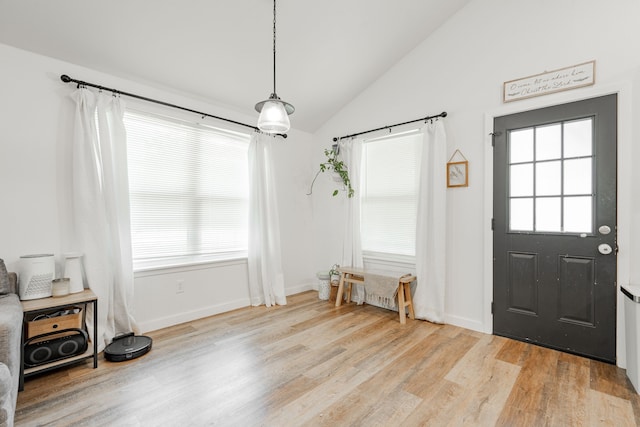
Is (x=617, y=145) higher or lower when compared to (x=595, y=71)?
lower

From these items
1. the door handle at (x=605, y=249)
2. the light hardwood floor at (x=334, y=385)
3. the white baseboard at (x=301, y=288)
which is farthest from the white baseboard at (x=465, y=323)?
the white baseboard at (x=301, y=288)

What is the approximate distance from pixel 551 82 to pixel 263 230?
3293 mm

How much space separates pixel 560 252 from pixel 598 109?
→ 120 cm

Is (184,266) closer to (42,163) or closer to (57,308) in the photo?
(57,308)

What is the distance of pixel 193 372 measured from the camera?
7.39 ft

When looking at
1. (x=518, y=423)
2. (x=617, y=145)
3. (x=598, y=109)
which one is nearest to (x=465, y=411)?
(x=518, y=423)

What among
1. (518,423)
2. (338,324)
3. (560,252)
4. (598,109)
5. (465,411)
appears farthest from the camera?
(338,324)

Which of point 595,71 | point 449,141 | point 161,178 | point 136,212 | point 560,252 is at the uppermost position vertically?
point 595,71

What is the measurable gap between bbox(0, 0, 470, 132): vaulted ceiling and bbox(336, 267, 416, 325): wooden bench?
2268 mm

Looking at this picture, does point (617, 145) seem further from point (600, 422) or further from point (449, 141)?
point (600, 422)

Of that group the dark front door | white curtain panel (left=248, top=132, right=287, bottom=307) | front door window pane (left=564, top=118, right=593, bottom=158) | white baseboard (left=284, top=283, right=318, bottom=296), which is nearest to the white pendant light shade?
white curtain panel (left=248, top=132, right=287, bottom=307)

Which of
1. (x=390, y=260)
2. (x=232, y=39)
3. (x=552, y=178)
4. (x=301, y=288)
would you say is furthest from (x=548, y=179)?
(x=301, y=288)

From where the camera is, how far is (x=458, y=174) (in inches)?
126

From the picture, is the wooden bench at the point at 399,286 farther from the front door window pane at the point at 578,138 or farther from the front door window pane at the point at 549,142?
the front door window pane at the point at 578,138
